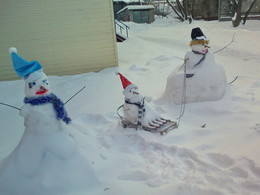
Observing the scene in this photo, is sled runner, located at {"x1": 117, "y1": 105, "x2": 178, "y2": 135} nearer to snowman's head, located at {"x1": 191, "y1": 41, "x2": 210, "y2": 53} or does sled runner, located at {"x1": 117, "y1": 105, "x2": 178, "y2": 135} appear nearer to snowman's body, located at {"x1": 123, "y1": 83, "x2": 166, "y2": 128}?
snowman's body, located at {"x1": 123, "y1": 83, "x2": 166, "y2": 128}

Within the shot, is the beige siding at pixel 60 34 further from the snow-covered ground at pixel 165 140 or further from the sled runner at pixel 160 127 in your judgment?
the sled runner at pixel 160 127

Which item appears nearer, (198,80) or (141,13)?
(198,80)

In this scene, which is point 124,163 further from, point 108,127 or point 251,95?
point 251,95

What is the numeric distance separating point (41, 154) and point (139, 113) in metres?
1.67

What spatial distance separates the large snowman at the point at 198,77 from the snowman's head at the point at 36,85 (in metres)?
2.76

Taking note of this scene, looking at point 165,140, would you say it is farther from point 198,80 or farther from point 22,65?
point 22,65

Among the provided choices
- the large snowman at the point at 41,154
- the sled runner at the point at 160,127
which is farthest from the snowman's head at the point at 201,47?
the large snowman at the point at 41,154

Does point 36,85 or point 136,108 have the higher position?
point 36,85

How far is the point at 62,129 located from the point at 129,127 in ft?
4.66

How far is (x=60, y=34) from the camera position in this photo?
8.24m

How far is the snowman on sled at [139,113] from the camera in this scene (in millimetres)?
4180

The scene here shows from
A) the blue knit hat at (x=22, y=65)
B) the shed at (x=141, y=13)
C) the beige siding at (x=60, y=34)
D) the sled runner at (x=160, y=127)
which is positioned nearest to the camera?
the blue knit hat at (x=22, y=65)

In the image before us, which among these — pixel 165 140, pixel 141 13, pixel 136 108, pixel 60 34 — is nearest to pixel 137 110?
pixel 136 108

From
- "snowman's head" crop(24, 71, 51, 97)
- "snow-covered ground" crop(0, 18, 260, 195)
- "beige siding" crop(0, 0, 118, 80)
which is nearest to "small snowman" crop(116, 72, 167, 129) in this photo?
"snow-covered ground" crop(0, 18, 260, 195)
